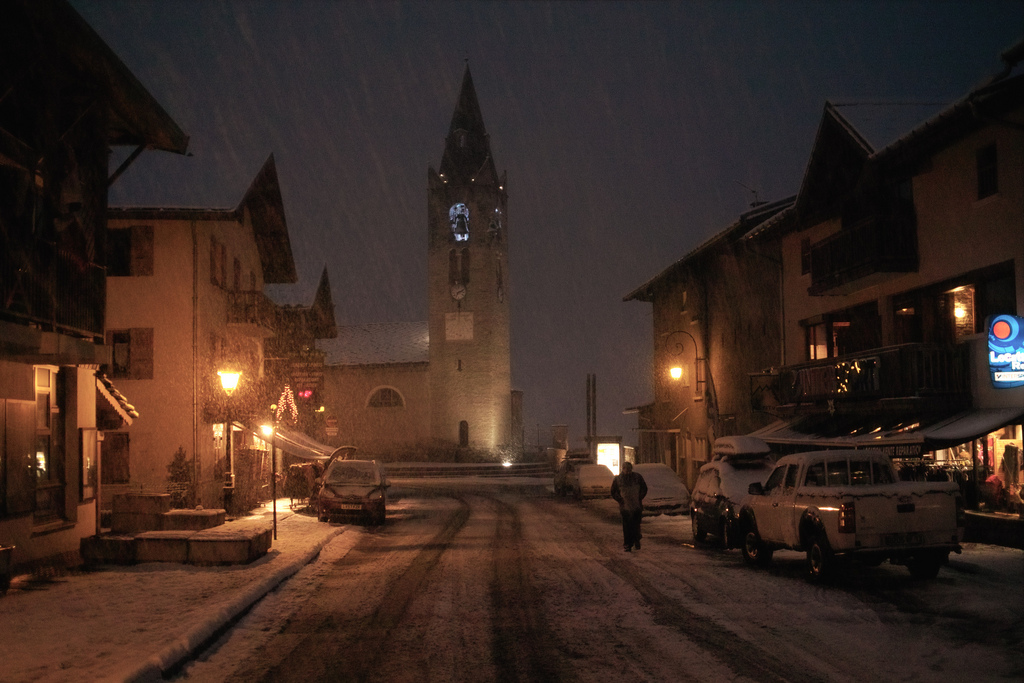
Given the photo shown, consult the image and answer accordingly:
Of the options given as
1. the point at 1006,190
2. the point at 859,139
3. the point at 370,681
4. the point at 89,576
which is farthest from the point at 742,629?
the point at 859,139

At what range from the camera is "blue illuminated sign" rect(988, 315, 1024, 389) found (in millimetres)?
16188

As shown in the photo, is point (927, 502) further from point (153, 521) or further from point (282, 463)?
point (282, 463)

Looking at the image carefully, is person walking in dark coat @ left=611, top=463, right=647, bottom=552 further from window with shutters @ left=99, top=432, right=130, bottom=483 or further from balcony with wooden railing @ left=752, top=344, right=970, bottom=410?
window with shutters @ left=99, top=432, right=130, bottom=483

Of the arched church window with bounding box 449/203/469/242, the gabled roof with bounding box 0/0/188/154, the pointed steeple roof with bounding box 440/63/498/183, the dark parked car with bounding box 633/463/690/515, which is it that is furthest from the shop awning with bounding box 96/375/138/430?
the pointed steeple roof with bounding box 440/63/498/183

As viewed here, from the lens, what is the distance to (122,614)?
33.8ft

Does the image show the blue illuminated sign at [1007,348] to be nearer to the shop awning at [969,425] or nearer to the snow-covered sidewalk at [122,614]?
the shop awning at [969,425]

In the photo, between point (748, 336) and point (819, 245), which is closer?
point (819, 245)

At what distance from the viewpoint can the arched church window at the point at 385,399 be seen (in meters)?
68.7

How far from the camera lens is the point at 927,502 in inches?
492

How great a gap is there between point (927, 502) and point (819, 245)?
40.6 feet

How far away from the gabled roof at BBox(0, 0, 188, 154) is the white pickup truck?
12852 millimetres

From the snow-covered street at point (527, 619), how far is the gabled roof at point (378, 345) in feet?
172

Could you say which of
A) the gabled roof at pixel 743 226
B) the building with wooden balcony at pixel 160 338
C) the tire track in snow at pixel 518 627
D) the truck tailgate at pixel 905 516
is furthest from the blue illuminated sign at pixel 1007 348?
the building with wooden balcony at pixel 160 338

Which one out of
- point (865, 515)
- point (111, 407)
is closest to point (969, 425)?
point (865, 515)
